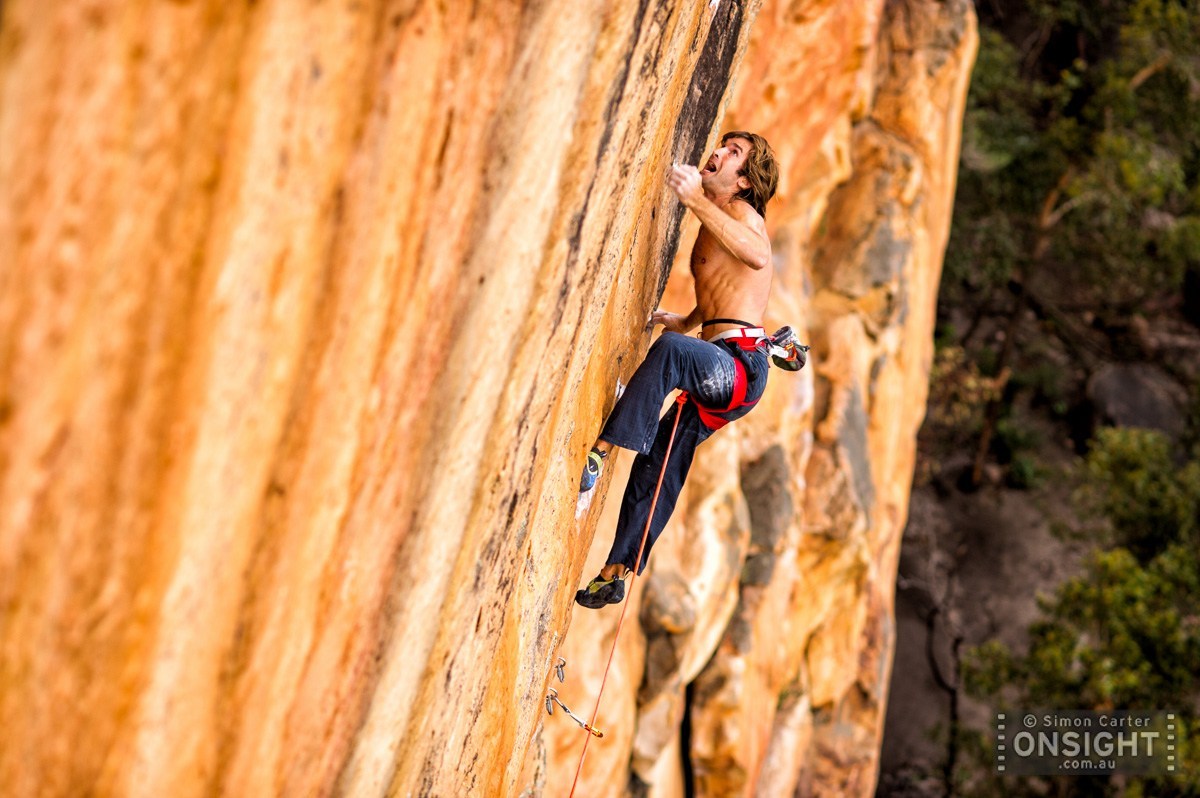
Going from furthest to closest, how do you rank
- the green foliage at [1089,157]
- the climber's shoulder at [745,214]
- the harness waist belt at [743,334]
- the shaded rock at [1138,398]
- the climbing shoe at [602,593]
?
the shaded rock at [1138,398], the green foliage at [1089,157], the climbing shoe at [602,593], the harness waist belt at [743,334], the climber's shoulder at [745,214]

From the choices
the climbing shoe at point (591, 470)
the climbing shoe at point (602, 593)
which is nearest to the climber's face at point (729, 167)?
the climbing shoe at point (591, 470)

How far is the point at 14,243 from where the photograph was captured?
→ 4.75 feet

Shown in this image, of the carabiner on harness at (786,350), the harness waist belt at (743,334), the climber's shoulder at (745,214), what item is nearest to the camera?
the climber's shoulder at (745,214)

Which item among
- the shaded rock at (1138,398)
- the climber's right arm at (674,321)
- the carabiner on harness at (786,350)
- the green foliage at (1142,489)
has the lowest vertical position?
the carabiner on harness at (786,350)

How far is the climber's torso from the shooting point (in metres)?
4.00

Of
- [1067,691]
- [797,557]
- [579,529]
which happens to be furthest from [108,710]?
[1067,691]

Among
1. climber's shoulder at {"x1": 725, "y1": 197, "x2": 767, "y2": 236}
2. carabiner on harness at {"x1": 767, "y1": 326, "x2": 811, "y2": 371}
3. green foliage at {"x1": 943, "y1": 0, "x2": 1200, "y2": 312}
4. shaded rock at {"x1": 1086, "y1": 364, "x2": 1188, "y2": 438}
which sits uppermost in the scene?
green foliage at {"x1": 943, "y1": 0, "x2": 1200, "y2": 312}

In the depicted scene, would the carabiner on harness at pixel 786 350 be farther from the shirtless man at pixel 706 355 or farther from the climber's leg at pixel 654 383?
the climber's leg at pixel 654 383

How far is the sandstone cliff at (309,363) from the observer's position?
5.06ft

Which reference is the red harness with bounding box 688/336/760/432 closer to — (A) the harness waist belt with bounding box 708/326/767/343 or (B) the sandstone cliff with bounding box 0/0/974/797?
(A) the harness waist belt with bounding box 708/326/767/343

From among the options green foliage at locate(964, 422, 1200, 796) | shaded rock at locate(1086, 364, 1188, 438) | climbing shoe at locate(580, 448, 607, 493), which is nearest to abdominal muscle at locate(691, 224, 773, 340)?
climbing shoe at locate(580, 448, 607, 493)

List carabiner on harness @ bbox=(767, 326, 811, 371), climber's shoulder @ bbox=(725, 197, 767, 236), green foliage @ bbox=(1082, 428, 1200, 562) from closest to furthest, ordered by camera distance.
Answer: climber's shoulder @ bbox=(725, 197, 767, 236)
carabiner on harness @ bbox=(767, 326, 811, 371)
green foliage @ bbox=(1082, 428, 1200, 562)

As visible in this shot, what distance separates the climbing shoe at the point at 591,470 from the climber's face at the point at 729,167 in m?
1.15

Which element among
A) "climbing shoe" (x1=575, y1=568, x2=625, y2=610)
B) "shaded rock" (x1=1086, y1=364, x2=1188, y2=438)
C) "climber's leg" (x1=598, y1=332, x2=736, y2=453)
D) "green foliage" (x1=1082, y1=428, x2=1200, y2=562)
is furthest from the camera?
"shaded rock" (x1=1086, y1=364, x2=1188, y2=438)
